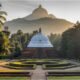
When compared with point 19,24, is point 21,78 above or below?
below

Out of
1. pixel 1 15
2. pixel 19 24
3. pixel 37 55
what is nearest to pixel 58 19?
pixel 19 24

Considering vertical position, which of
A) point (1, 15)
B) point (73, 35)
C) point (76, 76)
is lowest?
point (76, 76)

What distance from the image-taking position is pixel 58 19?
14912 cm

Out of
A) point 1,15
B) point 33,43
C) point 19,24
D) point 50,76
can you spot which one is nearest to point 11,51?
point 33,43

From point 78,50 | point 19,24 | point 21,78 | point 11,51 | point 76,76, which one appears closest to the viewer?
point 21,78

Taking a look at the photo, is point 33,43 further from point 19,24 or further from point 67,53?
point 19,24

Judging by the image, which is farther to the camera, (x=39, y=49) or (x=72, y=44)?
(x=39, y=49)

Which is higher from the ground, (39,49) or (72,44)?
(72,44)

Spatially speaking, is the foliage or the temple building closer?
the foliage

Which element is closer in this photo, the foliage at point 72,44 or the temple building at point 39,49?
the foliage at point 72,44

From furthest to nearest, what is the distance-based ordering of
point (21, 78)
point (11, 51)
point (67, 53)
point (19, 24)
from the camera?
point (19, 24) < point (11, 51) < point (67, 53) < point (21, 78)

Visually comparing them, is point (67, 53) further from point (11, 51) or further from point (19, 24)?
point (19, 24)

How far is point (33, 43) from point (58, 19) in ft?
299

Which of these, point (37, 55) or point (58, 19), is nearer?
point (37, 55)
